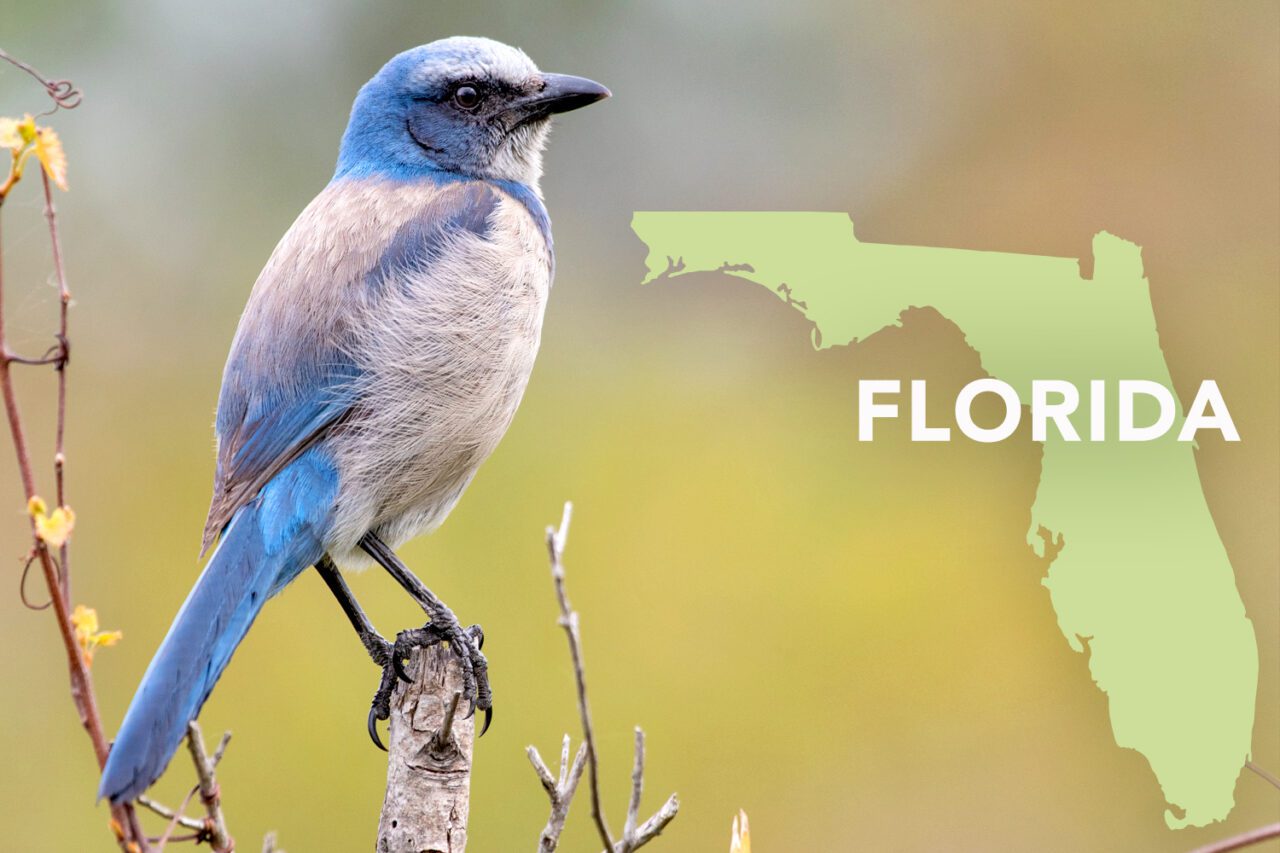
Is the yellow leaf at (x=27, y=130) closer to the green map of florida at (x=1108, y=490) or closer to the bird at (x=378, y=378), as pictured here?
the bird at (x=378, y=378)

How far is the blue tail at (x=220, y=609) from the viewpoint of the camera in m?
2.23

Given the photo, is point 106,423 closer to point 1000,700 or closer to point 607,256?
point 607,256

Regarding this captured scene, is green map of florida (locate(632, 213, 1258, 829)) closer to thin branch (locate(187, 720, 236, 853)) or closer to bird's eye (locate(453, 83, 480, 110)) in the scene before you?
bird's eye (locate(453, 83, 480, 110))

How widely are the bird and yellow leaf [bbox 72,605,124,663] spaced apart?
0.97 m

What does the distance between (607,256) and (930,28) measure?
224 cm

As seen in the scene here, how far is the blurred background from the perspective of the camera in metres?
5.25

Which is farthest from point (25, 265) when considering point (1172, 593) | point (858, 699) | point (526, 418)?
point (1172, 593)

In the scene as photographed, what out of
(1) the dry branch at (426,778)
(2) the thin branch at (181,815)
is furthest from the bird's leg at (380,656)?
(2) the thin branch at (181,815)

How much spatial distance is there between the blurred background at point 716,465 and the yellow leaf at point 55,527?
2.54m

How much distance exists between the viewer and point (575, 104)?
4137 millimetres

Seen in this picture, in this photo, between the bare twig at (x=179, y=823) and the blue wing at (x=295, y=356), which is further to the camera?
the blue wing at (x=295, y=356)

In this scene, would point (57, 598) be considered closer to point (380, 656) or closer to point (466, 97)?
point (380, 656)

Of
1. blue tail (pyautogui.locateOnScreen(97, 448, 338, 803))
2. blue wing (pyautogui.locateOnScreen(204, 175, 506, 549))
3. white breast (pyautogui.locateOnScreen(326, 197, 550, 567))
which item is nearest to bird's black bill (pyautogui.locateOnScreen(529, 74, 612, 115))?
white breast (pyautogui.locateOnScreen(326, 197, 550, 567))

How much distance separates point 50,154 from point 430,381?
1.60m
